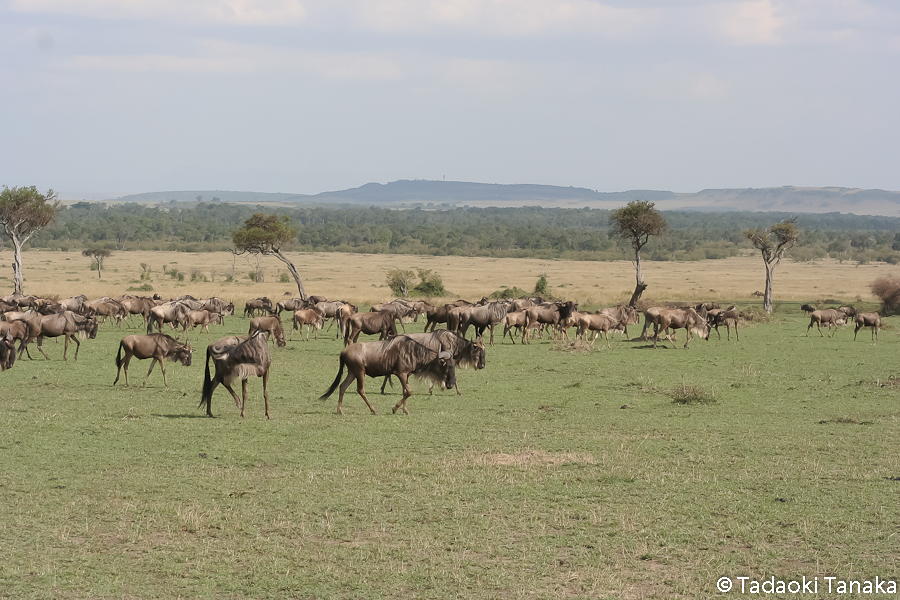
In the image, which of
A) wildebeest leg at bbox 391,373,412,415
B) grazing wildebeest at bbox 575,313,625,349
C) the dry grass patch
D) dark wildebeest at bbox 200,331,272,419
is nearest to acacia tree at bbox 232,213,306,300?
grazing wildebeest at bbox 575,313,625,349

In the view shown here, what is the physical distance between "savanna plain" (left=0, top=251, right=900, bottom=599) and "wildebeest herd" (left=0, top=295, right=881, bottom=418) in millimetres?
734

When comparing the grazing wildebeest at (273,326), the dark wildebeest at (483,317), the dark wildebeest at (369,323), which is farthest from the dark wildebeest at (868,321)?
the grazing wildebeest at (273,326)

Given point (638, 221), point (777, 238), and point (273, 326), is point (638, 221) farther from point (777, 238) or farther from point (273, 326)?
point (273, 326)

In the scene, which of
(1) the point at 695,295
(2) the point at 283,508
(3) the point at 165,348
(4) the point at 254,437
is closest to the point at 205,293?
(1) the point at 695,295

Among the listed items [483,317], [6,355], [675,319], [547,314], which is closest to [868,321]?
[675,319]

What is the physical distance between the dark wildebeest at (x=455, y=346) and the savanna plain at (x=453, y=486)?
2.45ft

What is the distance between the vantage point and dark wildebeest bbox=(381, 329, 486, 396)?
48.8ft

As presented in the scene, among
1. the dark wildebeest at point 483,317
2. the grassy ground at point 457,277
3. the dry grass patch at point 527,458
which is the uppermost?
the dark wildebeest at point 483,317

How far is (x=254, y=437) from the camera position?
1247 centimetres

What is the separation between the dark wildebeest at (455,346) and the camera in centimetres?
1488

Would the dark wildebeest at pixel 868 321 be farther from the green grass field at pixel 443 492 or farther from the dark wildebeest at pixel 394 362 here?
the dark wildebeest at pixel 394 362

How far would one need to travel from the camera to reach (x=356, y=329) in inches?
964

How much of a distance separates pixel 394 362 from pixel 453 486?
15.4 feet

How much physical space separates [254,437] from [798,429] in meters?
8.18
